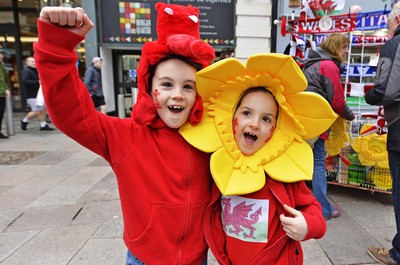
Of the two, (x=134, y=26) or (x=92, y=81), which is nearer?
(x=92, y=81)

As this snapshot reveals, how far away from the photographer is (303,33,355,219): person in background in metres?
Answer: 3.20

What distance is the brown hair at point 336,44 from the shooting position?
10.8 feet

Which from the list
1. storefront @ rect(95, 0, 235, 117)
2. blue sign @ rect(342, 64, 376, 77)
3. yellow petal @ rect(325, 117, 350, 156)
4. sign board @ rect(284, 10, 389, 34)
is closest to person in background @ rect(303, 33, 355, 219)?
yellow petal @ rect(325, 117, 350, 156)

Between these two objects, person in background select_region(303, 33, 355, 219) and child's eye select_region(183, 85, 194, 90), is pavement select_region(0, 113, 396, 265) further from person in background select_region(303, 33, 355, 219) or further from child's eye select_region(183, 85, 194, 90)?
child's eye select_region(183, 85, 194, 90)

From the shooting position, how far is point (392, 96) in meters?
2.46

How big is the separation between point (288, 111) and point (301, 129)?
0.11m

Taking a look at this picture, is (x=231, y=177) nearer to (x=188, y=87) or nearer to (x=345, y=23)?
(x=188, y=87)

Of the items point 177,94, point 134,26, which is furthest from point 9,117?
point 177,94

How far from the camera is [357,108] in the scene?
500cm

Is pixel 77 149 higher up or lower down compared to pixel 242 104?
lower down

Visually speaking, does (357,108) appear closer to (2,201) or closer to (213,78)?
(213,78)

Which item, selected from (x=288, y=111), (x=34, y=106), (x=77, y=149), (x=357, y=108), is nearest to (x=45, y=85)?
(x=288, y=111)

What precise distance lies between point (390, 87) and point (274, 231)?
1.70 meters

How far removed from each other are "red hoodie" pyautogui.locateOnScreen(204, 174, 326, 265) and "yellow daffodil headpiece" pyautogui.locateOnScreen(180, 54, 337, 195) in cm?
9
